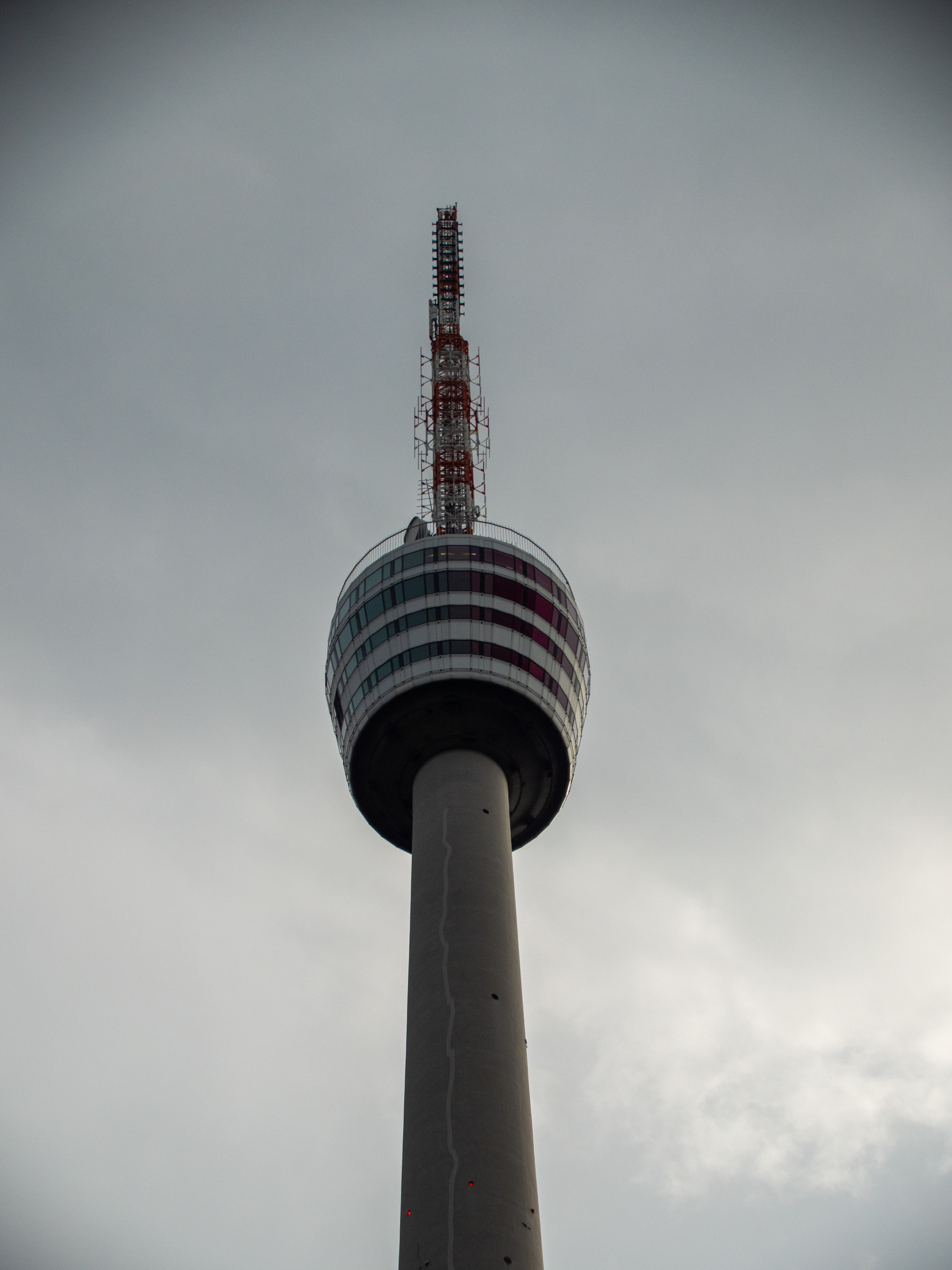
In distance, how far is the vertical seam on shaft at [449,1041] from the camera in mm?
36094

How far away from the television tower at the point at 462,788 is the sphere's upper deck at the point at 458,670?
3.7 inches

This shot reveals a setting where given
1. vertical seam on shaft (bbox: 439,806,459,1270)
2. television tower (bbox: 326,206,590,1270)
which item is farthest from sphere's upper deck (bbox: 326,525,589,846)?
vertical seam on shaft (bbox: 439,806,459,1270)

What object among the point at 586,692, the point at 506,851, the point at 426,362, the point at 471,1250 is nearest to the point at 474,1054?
the point at 471,1250

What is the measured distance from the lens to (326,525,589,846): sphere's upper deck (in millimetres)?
51062

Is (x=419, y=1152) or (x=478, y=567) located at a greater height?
(x=478, y=567)

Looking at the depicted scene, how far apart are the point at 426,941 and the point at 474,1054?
5.52 meters

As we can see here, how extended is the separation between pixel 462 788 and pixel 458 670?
19.0ft

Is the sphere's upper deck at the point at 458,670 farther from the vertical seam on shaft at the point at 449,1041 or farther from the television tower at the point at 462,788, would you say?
the vertical seam on shaft at the point at 449,1041

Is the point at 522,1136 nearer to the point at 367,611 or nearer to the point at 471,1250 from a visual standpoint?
the point at 471,1250

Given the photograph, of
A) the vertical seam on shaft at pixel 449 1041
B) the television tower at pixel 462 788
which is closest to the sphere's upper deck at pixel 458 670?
the television tower at pixel 462 788

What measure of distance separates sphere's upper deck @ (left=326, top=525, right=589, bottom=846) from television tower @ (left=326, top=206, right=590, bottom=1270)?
9 centimetres

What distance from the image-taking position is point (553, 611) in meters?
55.7

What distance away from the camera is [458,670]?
50.7 metres

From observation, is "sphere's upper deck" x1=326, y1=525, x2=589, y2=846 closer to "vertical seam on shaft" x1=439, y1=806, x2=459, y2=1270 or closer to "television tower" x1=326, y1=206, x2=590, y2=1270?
"television tower" x1=326, y1=206, x2=590, y2=1270
